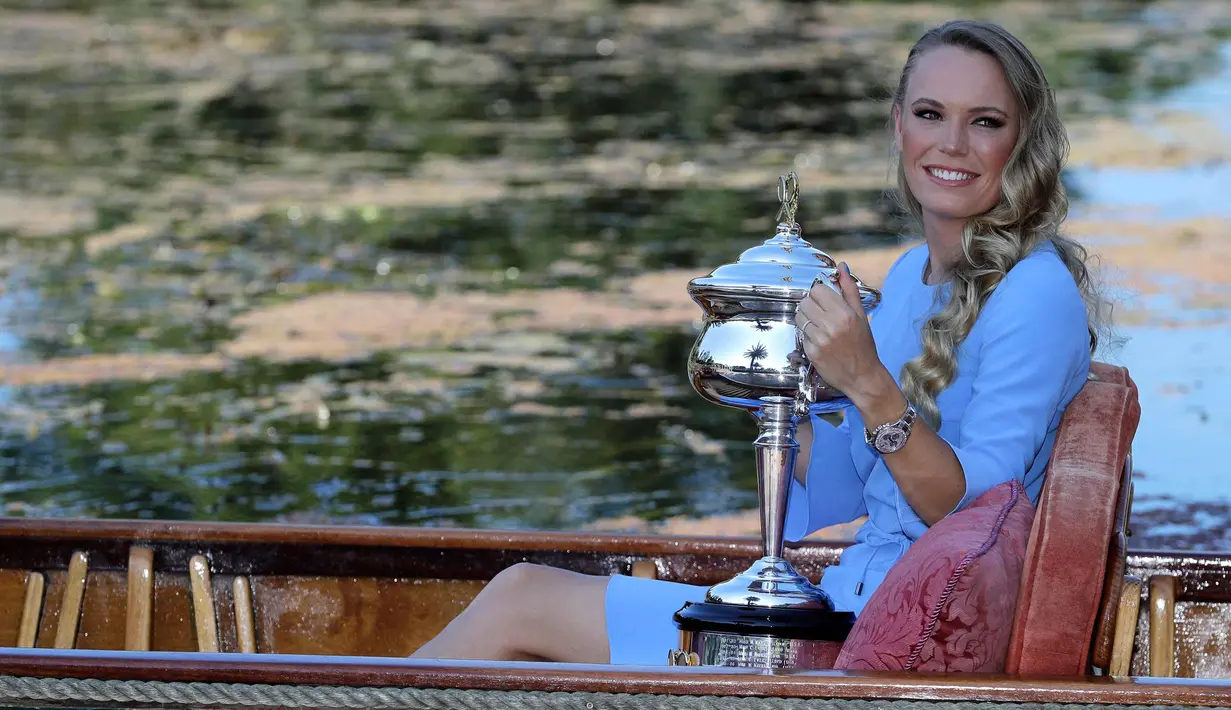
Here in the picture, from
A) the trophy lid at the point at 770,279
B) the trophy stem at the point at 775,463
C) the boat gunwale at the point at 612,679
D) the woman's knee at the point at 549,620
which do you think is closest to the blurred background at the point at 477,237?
the trophy lid at the point at 770,279

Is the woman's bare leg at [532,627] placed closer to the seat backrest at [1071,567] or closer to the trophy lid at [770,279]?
the trophy lid at [770,279]

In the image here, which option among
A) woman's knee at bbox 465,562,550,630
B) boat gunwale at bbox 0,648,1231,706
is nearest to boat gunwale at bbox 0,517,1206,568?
woman's knee at bbox 465,562,550,630

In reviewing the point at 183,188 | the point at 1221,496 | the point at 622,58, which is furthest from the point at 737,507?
the point at 622,58

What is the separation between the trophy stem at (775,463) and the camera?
2926mm

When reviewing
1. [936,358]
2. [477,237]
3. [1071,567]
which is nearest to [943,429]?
[936,358]

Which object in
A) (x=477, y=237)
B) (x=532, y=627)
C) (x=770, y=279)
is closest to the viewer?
(x=770, y=279)

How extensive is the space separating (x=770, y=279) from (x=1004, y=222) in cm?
49

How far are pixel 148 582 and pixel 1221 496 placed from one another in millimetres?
4846

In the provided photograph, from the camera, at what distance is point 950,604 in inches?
106

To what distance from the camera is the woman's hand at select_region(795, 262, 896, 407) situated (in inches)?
108

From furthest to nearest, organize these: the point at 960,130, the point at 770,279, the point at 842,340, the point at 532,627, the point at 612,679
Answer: the point at 532,627
the point at 960,130
the point at 770,279
the point at 842,340
the point at 612,679

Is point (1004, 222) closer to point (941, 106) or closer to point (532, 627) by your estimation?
point (941, 106)

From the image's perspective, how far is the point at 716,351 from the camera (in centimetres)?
291

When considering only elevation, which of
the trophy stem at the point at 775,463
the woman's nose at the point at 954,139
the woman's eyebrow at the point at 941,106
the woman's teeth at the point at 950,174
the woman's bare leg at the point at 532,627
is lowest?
the woman's bare leg at the point at 532,627
